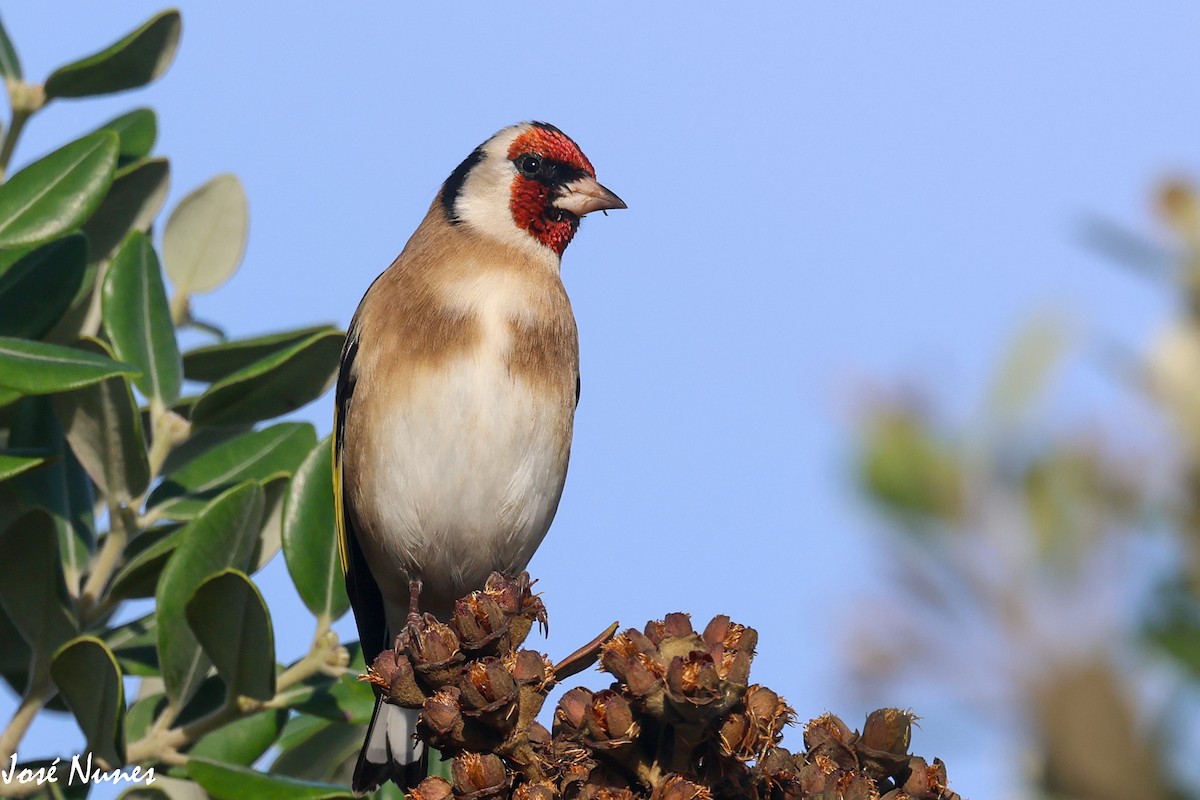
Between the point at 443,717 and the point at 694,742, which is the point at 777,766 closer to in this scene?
the point at 694,742

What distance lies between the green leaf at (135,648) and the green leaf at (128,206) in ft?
4.20

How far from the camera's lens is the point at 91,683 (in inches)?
144

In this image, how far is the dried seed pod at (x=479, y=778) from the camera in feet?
9.43

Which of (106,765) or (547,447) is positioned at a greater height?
(547,447)

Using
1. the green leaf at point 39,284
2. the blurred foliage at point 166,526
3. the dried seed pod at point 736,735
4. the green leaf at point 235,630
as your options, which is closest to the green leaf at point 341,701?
the blurred foliage at point 166,526

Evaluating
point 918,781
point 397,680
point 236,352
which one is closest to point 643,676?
point 918,781

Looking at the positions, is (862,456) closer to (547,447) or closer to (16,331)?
(16,331)

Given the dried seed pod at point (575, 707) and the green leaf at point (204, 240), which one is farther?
the green leaf at point (204, 240)

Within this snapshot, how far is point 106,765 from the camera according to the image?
3889 mm

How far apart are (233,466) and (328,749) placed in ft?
3.14

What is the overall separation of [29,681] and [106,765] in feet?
1.15

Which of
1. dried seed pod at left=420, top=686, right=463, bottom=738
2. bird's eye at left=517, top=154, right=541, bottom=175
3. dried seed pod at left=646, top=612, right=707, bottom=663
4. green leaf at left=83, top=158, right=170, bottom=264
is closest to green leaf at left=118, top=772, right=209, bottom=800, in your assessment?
dried seed pod at left=420, top=686, right=463, bottom=738

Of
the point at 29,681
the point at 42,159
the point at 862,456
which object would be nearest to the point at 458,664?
the point at 29,681

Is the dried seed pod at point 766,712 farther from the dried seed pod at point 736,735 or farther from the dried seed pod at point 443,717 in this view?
the dried seed pod at point 443,717
